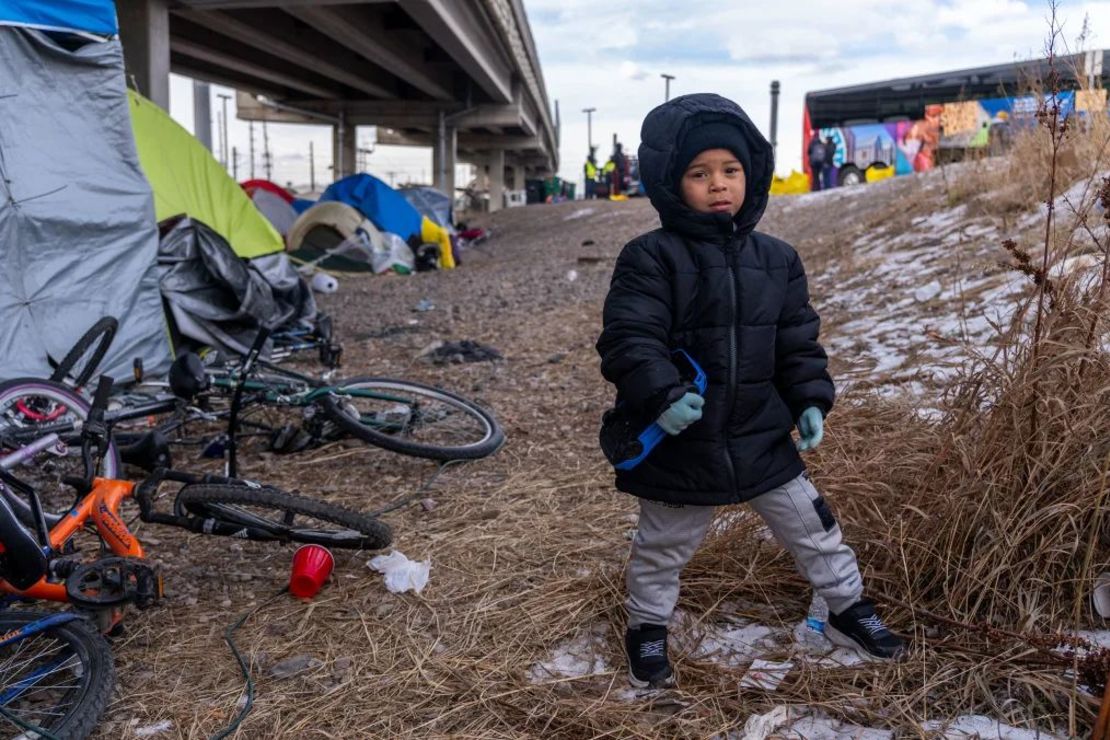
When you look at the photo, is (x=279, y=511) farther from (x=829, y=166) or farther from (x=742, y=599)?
(x=829, y=166)

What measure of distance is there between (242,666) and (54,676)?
50cm

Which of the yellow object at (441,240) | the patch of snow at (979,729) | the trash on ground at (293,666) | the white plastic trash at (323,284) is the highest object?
the yellow object at (441,240)

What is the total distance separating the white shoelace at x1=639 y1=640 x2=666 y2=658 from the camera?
249 cm

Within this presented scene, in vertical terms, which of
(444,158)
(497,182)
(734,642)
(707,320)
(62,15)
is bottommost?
(734,642)

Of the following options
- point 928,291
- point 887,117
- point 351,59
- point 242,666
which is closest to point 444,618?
point 242,666

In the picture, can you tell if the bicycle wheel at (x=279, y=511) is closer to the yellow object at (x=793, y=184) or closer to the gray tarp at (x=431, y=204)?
the gray tarp at (x=431, y=204)

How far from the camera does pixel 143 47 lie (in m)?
10.0

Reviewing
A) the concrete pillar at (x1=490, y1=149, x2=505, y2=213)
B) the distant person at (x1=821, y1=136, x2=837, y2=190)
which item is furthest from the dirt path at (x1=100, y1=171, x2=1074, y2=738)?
the concrete pillar at (x1=490, y1=149, x2=505, y2=213)

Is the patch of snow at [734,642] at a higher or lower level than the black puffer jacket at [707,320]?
lower

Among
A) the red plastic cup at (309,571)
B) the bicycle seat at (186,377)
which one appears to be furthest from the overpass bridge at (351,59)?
the red plastic cup at (309,571)

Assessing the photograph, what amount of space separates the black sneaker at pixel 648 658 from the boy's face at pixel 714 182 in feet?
3.86

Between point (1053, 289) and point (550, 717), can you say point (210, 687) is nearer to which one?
point (550, 717)

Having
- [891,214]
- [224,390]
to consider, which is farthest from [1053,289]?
[891,214]

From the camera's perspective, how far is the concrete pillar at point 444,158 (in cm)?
2595
